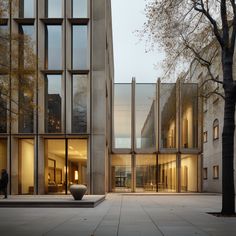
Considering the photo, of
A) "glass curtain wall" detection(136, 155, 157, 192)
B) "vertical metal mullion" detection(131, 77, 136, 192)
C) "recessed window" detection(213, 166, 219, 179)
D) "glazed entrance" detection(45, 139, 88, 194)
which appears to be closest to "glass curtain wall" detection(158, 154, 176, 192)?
"glass curtain wall" detection(136, 155, 157, 192)

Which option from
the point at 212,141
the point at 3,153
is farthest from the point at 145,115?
the point at 3,153

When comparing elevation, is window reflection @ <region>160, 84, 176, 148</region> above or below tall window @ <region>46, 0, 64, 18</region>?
below

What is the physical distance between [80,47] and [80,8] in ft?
9.14

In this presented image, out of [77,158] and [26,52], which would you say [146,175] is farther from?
[26,52]

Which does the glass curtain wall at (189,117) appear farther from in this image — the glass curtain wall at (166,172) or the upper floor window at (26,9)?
the upper floor window at (26,9)

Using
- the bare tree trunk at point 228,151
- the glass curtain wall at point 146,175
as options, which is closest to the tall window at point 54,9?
the glass curtain wall at point 146,175

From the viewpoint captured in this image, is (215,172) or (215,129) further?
(215,172)

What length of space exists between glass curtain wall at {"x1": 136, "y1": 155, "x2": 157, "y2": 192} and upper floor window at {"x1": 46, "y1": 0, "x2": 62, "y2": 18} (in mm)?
16052

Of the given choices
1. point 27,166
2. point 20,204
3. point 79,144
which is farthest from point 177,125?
point 20,204

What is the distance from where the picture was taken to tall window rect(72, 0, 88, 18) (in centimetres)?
3500

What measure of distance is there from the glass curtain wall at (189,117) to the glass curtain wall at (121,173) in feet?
17.8

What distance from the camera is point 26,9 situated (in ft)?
114

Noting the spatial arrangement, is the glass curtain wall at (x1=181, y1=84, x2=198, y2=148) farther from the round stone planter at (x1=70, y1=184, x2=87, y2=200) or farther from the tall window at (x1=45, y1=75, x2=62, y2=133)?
the round stone planter at (x1=70, y1=184, x2=87, y2=200)

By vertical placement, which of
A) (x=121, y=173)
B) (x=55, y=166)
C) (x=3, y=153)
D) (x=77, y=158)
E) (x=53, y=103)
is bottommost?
(x=121, y=173)
